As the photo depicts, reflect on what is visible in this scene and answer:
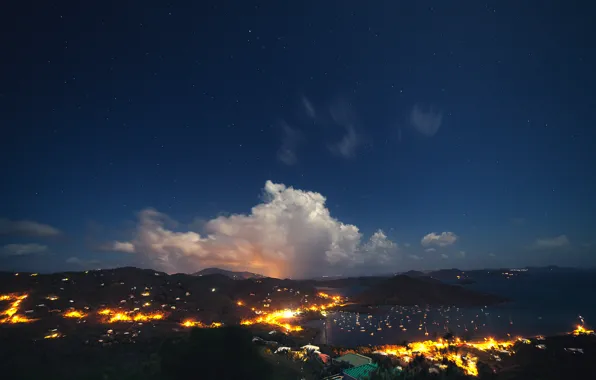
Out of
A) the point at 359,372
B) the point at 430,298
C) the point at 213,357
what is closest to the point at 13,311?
the point at 359,372

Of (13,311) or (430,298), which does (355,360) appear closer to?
(13,311)

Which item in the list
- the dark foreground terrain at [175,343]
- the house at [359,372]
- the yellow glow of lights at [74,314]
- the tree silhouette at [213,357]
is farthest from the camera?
the yellow glow of lights at [74,314]

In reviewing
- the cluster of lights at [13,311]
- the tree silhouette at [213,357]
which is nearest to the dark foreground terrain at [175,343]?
the tree silhouette at [213,357]

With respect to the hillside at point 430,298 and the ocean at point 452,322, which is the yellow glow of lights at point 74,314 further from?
the hillside at point 430,298

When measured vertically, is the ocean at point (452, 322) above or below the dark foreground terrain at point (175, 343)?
below

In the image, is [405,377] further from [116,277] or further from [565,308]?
[565,308]

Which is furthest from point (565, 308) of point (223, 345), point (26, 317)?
point (26, 317)

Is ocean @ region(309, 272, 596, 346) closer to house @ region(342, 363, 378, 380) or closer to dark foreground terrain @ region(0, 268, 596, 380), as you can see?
dark foreground terrain @ region(0, 268, 596, 380)

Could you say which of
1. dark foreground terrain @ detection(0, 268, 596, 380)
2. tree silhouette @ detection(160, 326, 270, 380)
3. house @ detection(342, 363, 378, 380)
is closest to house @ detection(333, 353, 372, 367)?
house @ detection(342, 363, 378, 380)

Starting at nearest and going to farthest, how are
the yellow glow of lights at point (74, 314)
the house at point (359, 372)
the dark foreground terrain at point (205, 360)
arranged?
the dark foreground terrain at point (205, 360) → the house at point (359, 372) → the yellow glow of lights at point (74, 314)
